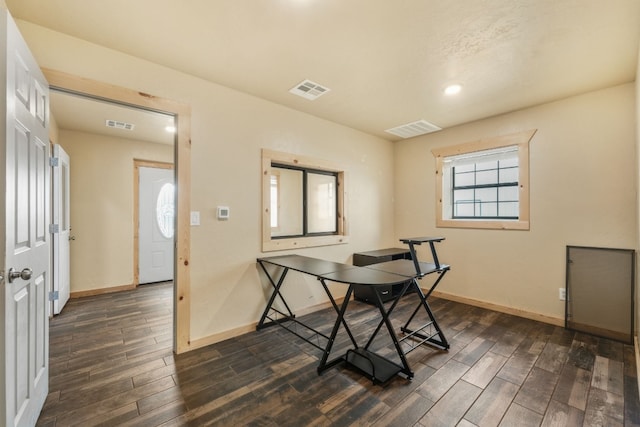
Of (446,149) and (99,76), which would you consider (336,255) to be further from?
(99,76)

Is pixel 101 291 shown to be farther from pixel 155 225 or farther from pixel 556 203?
pixel 556 203

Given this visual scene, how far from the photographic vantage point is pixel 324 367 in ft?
7.16

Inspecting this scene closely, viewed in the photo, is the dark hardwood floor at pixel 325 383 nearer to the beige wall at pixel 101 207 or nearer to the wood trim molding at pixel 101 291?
the wood trim molding at pixel 101 291

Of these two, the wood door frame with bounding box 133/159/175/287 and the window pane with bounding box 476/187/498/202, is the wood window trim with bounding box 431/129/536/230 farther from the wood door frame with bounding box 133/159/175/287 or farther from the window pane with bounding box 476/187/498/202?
the wood door frame with bounding box 133/159/175/287

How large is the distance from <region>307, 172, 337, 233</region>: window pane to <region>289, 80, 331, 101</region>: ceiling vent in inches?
41.0

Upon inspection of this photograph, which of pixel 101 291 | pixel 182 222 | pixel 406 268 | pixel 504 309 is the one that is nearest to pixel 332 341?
pixel 406 268

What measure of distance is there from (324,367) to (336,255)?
1.82 m

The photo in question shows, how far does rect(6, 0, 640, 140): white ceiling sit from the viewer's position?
174cm

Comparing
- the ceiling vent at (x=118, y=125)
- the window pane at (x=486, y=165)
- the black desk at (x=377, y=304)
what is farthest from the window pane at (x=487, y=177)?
the ceiling vent at (x=118, y=125)

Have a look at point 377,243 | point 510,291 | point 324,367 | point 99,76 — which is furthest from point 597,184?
point 99,76

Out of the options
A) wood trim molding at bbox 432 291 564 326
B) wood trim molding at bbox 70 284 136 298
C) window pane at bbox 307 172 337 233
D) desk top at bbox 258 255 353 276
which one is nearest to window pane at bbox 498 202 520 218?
wood trim molding at bbox 432 291 564 326

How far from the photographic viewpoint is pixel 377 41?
207 cm

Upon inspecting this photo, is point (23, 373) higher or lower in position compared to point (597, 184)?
lower

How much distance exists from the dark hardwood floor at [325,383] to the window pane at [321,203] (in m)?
1.44
